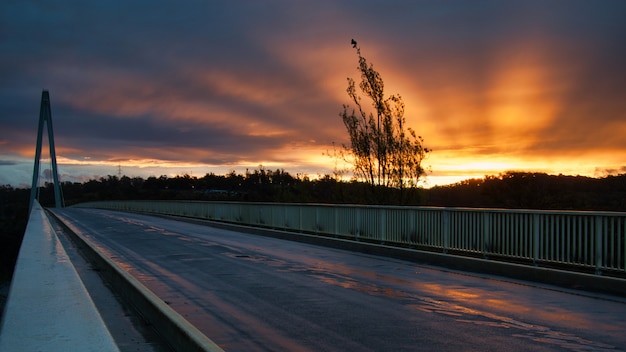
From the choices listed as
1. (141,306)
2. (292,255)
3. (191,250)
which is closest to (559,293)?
(141,306)

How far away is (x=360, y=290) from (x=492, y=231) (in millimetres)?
4546

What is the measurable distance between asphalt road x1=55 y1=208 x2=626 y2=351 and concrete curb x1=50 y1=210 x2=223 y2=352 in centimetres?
51

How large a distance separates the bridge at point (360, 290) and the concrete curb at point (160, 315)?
3 cm

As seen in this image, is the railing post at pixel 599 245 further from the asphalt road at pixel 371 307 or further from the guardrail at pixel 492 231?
the asphalt road at pixel 371 307

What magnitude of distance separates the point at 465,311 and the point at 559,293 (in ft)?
8.72

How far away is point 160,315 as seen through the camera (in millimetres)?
7574

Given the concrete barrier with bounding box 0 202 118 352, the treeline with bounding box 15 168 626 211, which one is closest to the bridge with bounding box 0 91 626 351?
the concrete barrier with bounding box 0 202 118 352

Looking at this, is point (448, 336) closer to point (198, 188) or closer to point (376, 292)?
point (376, 292)

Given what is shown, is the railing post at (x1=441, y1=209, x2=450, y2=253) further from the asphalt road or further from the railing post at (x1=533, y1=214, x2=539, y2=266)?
the railing post at (x1=533, y1=214, x2=539, y2=266)

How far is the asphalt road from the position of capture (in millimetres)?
7047

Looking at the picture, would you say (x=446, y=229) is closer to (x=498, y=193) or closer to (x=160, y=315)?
(x=160, y=315)

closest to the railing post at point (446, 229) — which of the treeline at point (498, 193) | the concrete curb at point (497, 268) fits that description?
the concrete curb at point (497, 268)

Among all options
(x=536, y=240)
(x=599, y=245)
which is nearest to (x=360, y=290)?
(x=536, y=240)

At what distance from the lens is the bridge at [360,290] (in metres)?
6.95
